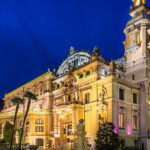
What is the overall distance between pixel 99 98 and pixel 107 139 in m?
11.1

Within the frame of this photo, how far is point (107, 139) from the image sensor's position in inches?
1783

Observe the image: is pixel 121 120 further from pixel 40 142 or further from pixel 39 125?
pixel 39 125

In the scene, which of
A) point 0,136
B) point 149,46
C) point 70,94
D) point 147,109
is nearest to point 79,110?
point 70,94

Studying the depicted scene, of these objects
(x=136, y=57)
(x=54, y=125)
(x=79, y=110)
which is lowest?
(x=54, y=125)

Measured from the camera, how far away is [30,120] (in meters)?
63.8

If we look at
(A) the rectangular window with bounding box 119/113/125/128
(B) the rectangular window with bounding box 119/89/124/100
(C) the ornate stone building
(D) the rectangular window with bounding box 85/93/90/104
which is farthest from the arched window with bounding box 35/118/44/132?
(B) the rectangular window with bounding box 119/89/124/100

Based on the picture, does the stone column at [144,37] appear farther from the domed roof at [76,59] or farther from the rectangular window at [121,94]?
the domed roof at [76,59]

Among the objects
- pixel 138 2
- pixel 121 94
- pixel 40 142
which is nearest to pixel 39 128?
pixel 40 142

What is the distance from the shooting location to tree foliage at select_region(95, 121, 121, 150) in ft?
147

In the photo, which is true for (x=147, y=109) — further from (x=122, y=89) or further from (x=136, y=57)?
(x=136, y=57)

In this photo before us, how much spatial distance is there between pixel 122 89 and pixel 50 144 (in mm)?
24011

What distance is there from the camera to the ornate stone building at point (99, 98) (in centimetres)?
5219

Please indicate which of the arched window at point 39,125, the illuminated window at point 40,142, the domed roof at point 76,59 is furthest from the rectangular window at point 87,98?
the illuminated window at point 40,142

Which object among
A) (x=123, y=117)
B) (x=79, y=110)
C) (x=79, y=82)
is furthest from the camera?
(x=79, y=82)
